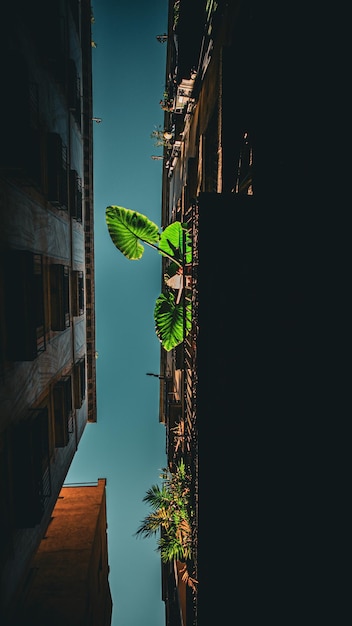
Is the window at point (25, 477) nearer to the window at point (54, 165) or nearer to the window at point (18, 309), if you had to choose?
the window at point (18, 309)

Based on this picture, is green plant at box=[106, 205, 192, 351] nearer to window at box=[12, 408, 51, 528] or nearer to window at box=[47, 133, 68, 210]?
window at box=[47, 133, 68, 210]

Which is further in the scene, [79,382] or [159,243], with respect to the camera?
[79,382]

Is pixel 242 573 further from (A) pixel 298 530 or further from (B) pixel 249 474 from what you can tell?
(B) pixel 249 474

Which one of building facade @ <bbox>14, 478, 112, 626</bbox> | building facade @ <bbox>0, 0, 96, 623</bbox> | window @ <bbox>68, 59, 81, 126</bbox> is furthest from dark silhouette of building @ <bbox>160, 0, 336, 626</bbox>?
window @ <bbox>68, 59, 81, 126</bbox>

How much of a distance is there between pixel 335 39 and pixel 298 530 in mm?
7132

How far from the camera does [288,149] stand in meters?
4.87

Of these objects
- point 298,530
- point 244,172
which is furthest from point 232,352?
point 244,172

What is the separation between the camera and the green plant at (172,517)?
7.90 meters

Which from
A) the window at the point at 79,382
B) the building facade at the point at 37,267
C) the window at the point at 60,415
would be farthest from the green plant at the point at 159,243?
the window at the point at 79,382

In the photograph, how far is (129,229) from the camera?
9.56 metres

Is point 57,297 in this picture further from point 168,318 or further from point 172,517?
point 172,517

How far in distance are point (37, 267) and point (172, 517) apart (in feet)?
25.3

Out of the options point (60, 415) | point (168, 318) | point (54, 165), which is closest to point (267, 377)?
point (168, 318)

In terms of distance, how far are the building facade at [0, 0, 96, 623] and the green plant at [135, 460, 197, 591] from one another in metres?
3.04
